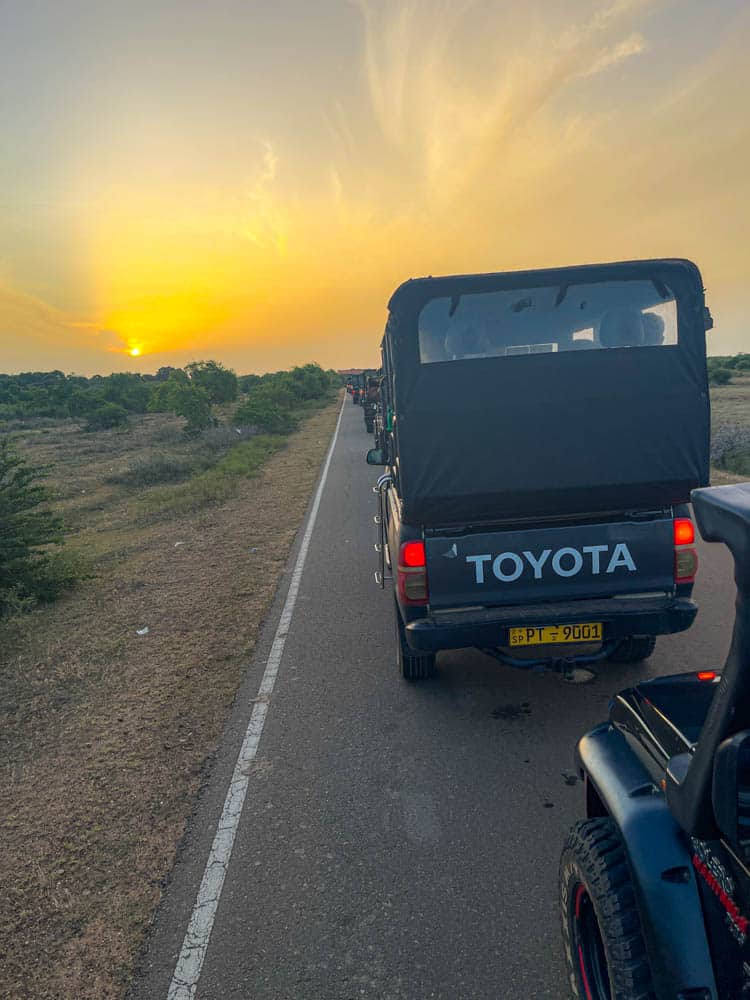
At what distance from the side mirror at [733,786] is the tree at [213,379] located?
44.2 metres

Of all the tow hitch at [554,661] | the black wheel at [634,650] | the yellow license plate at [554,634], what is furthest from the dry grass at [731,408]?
the yellow license plate at [554,634]

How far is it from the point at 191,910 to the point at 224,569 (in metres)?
6.11

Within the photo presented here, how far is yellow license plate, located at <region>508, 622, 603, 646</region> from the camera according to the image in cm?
399

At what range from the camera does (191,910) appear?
293 centimetres

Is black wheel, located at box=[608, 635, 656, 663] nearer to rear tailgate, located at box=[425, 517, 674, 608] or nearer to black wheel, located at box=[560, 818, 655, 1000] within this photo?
rear tailgate, located at box=[425, 517, 674, 608]

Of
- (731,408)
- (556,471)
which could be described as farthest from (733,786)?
(731,408)

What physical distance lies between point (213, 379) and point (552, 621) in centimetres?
4361

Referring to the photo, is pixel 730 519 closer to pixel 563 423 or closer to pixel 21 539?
pixel 563 423

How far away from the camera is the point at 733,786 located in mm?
1373

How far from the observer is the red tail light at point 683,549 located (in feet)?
13.1

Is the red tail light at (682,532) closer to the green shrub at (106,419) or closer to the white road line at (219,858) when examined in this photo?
the white road line at (219,858)

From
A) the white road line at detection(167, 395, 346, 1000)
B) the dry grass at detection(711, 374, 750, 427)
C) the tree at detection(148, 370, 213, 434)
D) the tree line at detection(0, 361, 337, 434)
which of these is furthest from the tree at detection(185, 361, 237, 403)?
the white road line at detection(167, 395, 346, 1000)

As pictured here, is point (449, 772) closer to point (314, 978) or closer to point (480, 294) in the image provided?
point (314, 978)

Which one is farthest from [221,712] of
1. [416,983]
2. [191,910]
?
[416,983]
